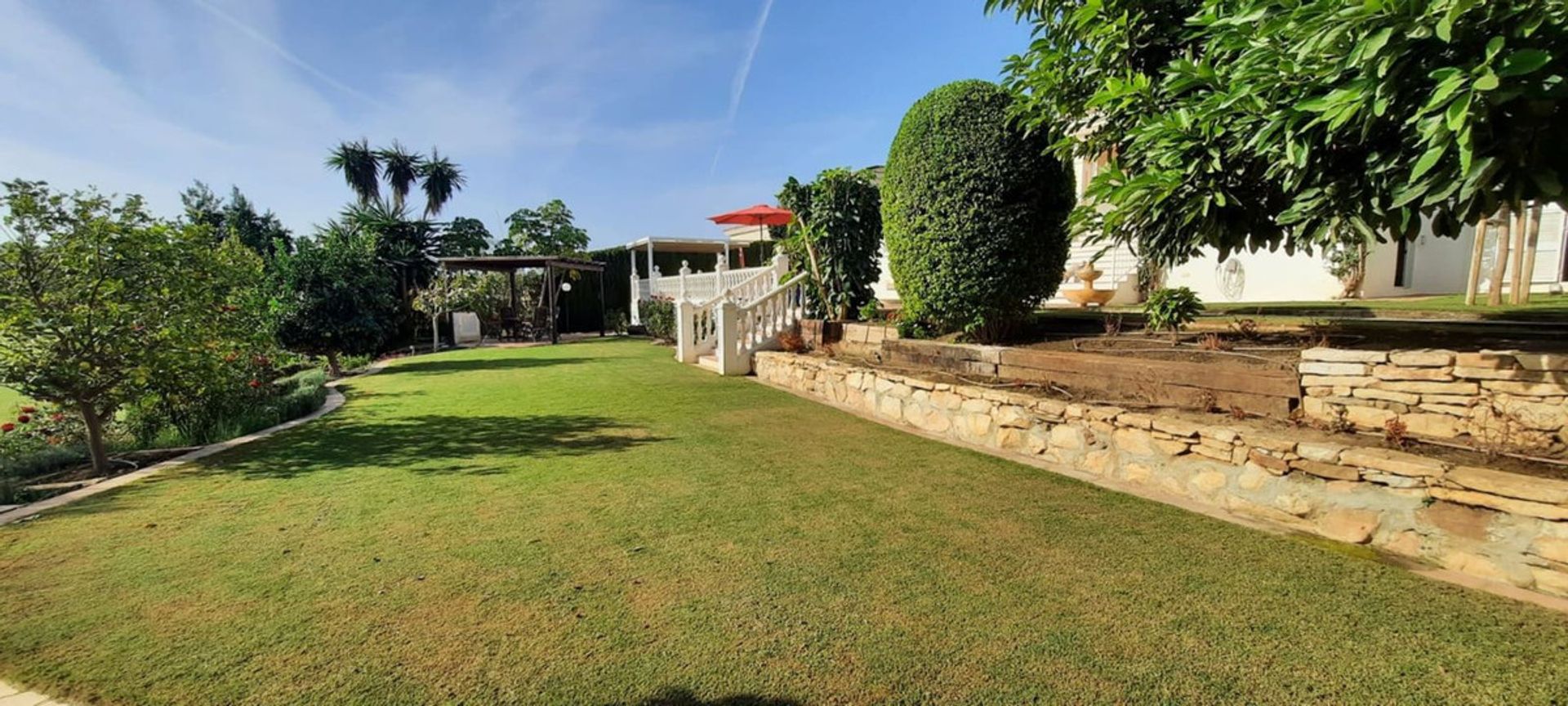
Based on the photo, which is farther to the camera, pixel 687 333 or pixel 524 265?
pixel 524 265


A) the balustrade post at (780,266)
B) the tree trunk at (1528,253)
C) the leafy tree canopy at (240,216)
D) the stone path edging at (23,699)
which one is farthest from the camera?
the leafy tree canopy at (240,216)

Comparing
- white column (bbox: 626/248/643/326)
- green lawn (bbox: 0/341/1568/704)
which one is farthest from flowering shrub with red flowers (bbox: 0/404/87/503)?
white column (bbox: 626/248/643/326)

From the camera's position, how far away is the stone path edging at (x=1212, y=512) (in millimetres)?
2402

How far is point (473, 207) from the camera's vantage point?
30.2 m

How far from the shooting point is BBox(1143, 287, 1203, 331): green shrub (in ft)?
15.8

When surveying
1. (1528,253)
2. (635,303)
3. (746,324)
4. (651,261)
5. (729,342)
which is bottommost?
(729,342)

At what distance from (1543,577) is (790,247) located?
8150mm

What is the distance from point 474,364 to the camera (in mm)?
11922

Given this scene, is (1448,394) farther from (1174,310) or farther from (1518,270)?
(1518,270)

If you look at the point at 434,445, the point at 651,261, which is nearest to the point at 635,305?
the point at 651,261

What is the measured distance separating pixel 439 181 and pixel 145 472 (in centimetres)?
3510

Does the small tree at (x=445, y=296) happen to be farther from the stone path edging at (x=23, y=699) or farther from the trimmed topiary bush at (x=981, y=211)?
the stone path edging at (x=23, y=699)

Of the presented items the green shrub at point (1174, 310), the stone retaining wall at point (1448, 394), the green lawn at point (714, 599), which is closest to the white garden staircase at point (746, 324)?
the green lawn at point (714, 599)

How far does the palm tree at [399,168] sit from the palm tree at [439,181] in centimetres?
43
